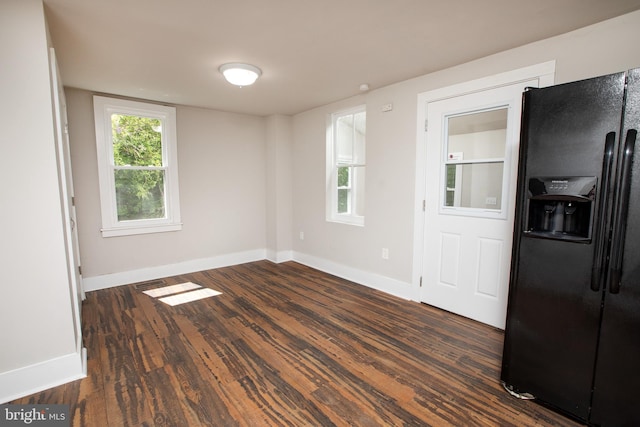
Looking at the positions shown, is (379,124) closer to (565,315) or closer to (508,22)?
(508,22)

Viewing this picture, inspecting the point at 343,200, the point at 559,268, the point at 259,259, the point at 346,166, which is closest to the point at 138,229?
the point at 259,259

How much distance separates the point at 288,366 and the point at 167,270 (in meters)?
2.86

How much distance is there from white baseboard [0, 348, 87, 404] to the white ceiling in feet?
7.44

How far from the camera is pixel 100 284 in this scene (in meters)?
3.77

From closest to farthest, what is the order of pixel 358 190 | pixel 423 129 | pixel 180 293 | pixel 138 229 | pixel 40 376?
pixel 40 376, pixel 423 129, pixel 180 293, pixel 138 229, pixel 358 190

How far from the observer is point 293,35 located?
7.28 ft

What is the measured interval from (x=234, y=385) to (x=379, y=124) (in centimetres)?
296

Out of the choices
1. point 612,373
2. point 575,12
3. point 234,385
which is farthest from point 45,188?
point 575,12

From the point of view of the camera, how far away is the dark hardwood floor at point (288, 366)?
1.74 meters

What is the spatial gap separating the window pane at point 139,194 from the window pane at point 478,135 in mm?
3726

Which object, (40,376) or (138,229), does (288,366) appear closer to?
(40,376)

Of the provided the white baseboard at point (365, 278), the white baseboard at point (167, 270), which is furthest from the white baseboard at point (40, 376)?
the white baseboard at point (365, 278)

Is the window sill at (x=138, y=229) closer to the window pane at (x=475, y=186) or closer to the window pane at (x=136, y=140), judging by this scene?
the window pane at (x=136, y=140)

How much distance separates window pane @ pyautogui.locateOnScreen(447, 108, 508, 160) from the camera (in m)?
2.64
